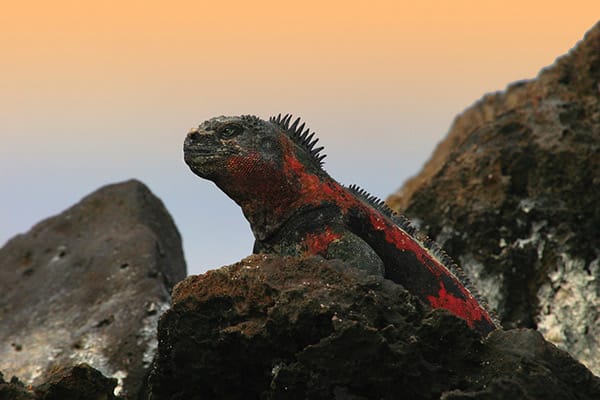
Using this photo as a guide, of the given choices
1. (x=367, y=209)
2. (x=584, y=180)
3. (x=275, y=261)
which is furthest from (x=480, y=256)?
(x=275, y=261)

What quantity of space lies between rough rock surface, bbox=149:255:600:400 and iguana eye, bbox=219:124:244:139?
4.31 ft

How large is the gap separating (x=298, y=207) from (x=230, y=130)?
0.69m

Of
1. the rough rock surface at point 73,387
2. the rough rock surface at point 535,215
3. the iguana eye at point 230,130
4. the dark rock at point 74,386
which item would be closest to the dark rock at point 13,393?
the rough rock surface at point 73,387

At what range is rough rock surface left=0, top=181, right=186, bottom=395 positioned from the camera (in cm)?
995

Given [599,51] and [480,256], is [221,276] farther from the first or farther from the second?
[599,51]

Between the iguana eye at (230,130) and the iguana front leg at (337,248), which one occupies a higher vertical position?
the iguana eye at (230,130)

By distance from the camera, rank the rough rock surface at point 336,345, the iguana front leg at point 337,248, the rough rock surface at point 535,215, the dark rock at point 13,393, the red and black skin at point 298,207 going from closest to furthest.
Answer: the rough rock surface at point 336,345, the dark rock at point 13,393, the iguana front leg at point 337,248, the red and black skin at point 298,207, the rough rock surface at point 535,215

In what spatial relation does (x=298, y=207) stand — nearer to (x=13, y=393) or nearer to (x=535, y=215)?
(x=13, y=393)

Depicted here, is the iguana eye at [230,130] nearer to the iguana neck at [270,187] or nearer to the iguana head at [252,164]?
the iguana head at [252,164]

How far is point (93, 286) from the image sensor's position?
433 inches

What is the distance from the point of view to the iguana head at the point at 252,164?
7.05 m

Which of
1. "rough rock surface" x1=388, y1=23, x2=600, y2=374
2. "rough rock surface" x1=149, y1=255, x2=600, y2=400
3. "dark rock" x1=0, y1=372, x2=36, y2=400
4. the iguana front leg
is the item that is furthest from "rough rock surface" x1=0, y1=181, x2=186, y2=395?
"rough rock surface" x1=149, y1=255, x2=600, y2=400

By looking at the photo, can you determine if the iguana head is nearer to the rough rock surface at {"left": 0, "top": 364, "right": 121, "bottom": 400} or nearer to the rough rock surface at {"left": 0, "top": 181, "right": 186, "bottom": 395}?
the rough rock surface at {"left": 0, "top": 364, "right": 121, "bottom": 400}

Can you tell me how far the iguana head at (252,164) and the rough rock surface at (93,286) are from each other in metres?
3.04
